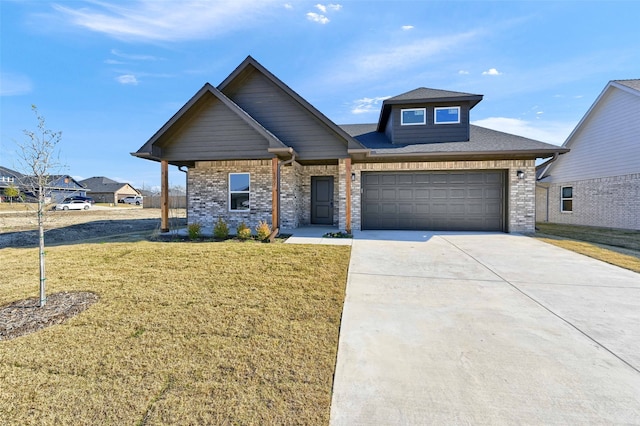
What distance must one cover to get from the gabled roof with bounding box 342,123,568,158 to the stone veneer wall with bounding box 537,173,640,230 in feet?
19.0

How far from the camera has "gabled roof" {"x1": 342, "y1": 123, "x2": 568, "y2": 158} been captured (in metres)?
9.45

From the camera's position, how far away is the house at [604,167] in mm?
11945

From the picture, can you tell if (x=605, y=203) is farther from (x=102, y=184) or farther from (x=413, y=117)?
(x=102, y=184)

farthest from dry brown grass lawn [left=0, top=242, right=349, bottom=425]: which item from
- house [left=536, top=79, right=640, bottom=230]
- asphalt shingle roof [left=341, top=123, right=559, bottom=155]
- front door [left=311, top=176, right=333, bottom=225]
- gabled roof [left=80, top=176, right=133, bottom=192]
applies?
gabled roof [left=80, top=176, right=133, bottom=192]

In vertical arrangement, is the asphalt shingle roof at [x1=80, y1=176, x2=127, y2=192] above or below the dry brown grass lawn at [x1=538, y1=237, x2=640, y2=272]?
above

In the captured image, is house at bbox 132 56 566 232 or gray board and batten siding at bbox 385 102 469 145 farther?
gray board and batten siding at bbox 385 102 469 145

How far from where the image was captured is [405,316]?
351 cm

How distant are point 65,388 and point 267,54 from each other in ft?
39.9

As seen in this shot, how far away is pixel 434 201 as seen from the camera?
10719 mm

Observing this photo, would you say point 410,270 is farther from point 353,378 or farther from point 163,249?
point 163,249

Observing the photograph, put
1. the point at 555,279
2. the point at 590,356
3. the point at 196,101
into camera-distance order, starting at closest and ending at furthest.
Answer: the point at 590,356 < the point at 555,279 < the point at 196,101

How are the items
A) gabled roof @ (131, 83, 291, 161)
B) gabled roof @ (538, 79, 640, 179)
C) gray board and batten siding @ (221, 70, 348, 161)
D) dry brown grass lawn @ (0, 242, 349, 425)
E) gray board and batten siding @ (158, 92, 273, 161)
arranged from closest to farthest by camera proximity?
dry brown grass lawn @ (0, 242, 349, 425), gabled roof @ (131, 83, 291, 161), gray board and batten siding @ (158, 92, 273, 161), gray board and batten siding @ (221, 70, 348, 161), gabled roof @ (538, 79, 640, 179)

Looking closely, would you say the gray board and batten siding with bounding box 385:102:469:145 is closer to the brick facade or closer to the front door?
the brick facade

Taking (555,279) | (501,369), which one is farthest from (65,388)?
(555,279)
